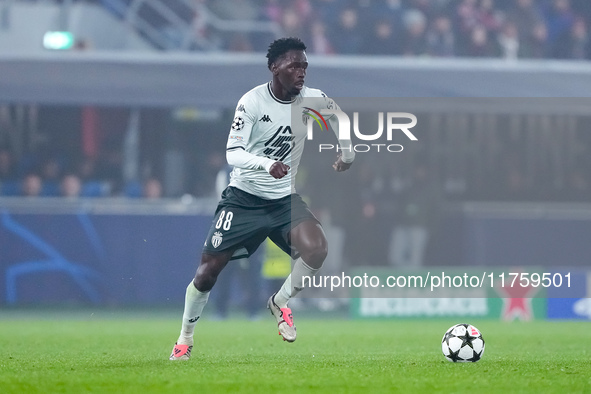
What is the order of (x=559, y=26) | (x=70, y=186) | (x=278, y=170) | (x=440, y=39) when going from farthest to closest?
(x=559, y=26), (x=440, y=39), (x=70, y=186), (x=278, y=170)

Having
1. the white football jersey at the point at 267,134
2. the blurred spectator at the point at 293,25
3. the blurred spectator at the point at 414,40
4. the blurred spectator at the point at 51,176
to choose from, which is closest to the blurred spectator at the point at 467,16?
the blurred spectator at the point at 414,40

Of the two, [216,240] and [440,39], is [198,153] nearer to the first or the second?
[440,39]

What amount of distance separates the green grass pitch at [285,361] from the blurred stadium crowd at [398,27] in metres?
5.48

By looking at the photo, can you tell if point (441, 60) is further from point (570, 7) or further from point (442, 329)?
point (442, 329)

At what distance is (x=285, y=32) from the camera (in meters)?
15.0

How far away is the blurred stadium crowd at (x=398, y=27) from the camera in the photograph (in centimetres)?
1512

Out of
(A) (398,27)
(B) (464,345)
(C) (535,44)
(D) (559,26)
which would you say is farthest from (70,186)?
(B) (464,345)

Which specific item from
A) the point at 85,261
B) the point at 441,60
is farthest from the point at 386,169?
the point at 85,261

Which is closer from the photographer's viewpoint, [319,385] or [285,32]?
[319,385]

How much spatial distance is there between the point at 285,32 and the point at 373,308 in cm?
476

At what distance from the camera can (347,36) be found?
15266 millimetres

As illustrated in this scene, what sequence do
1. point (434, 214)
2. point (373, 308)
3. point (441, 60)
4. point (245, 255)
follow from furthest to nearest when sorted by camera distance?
1. point (441, 60)
2. point (434, 214)
3. point (373, 308)
4. point (245, 255)

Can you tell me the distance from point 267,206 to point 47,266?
25.1ft

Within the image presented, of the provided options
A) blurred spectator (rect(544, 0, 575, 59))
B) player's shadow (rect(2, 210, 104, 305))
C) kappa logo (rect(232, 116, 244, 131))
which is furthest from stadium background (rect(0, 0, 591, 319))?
kappa logo (rect(232, 116, 244, 131))
